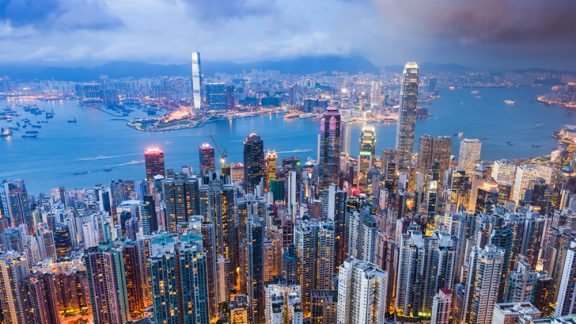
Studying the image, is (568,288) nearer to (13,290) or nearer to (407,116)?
(13,290)

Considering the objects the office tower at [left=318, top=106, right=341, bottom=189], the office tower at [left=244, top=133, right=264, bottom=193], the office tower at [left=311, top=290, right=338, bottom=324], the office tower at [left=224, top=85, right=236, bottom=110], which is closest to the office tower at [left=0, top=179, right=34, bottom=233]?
the office tower at [left=244, top=133, right=264, bottom=193]

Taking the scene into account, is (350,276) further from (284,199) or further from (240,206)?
(284,199)

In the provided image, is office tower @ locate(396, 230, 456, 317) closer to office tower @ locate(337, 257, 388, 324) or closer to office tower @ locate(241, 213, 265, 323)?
office tower @ locate(337, 257, 388, 324)

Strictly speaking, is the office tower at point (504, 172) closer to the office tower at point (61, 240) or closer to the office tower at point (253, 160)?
the office tower at point (253, 160)

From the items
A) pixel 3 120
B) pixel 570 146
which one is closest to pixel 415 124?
pixel 570 146

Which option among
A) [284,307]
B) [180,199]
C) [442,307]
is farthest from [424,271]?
[180,199]

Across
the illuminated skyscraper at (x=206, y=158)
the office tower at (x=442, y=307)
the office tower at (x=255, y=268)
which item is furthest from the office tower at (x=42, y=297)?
the illuminated skyscraper at (x=206, y=158)
